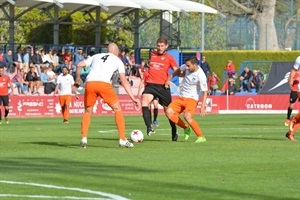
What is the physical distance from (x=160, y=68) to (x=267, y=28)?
41417 mm

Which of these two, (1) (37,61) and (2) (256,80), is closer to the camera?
(1) (37,61)

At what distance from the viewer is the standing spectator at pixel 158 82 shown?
23.8 metres

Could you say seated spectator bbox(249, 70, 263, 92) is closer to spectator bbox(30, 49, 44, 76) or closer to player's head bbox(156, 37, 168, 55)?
spectator bbox(30, 49, 44, 76)

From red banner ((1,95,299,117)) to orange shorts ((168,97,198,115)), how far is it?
21.1 metres

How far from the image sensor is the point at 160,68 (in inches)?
959

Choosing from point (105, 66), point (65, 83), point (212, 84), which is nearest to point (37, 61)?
point (65, 83)

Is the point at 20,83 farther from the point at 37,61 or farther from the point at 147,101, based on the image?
the point at 147,101

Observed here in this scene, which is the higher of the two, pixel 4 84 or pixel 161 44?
pixel 161 44

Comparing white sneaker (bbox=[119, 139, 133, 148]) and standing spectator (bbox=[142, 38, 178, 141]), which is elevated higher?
standing spectator (bbox=[142, 38, 178, 141])

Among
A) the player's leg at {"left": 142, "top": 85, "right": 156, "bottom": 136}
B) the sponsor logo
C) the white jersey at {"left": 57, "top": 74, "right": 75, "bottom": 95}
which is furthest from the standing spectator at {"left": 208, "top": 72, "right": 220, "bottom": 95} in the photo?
the player's leg at {"left": 142, "top": 85, "right": 156, "bottom": 136}

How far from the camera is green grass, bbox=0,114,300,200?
39.7ft

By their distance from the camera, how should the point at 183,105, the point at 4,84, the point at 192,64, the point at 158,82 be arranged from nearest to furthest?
the point at 192,64 → the point at 183,105 → the point at 158,82 → the point at 4,84

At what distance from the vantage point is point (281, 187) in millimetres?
12617

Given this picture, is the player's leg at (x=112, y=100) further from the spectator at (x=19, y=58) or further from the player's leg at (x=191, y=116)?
the spectator at (x=19, y=58)
